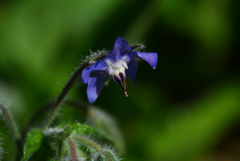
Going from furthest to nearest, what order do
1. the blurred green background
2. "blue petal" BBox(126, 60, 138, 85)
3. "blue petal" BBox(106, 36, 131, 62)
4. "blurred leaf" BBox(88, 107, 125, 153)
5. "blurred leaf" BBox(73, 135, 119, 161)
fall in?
the blurred green background, "blurred leaf" BBox(88, 107, 125, 153), "blue petal" BBox(126, 60, 138, 85), "blurred leaf" BBox(73, 135, 119, 161), "blue petal" BBox(106, 36, 131, 62)

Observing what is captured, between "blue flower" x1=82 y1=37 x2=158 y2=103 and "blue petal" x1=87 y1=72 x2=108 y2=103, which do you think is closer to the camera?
"blue flower" x1=82 y1=37 x2=158 y2=103

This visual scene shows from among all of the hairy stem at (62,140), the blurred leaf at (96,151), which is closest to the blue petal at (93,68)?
the hairy stem at (62,140)

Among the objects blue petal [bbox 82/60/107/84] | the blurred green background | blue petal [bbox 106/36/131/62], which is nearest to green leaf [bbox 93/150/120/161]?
blue petal [bbox 82/60/107/84]

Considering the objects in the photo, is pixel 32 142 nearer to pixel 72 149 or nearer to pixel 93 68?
pixel 72 149

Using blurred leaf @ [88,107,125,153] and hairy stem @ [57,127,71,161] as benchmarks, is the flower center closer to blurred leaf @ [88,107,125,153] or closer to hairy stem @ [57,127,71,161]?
hairy stem @ [57,127,71,161]

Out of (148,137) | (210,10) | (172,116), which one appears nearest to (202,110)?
(172,116)

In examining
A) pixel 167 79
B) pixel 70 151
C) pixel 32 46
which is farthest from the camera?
pixel 167 79

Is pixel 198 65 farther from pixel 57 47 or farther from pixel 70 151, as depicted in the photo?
pixel 70 151
